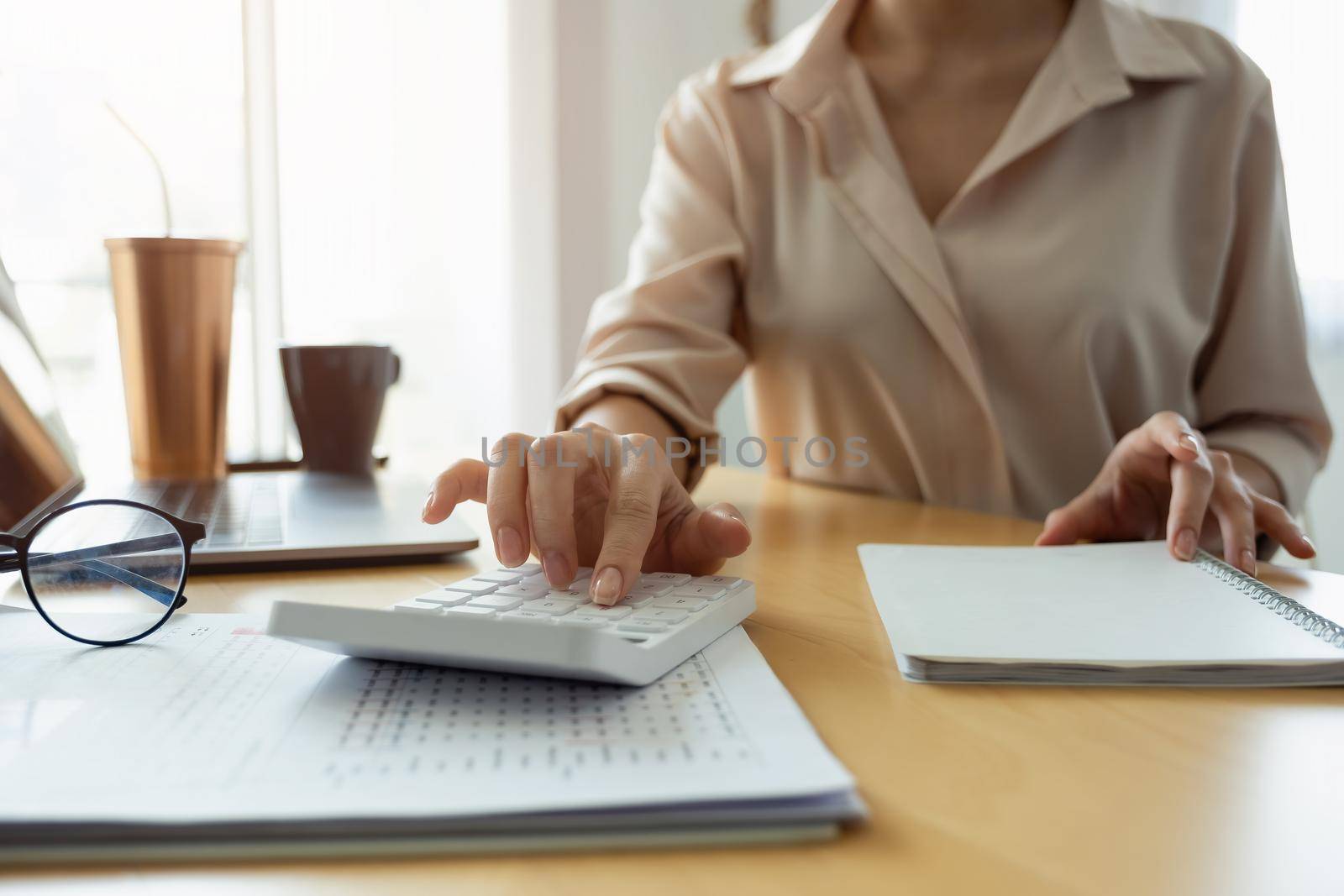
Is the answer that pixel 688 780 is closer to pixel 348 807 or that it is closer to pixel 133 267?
pixel 348 807

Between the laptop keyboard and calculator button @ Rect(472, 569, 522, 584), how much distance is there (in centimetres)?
20

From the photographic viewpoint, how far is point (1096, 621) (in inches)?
18.7

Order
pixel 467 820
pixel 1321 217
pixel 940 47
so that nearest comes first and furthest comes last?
1. pixel 467 820
2. pixel 940 47
3. pixel 1321 217

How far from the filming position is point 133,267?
3.03 ft

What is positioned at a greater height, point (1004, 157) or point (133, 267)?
point (1004, 157)

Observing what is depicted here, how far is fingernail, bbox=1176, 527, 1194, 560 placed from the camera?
0.60 meters

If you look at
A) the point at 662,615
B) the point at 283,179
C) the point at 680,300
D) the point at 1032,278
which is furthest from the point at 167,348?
the point at 283,179

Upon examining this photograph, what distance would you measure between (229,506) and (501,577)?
362mm

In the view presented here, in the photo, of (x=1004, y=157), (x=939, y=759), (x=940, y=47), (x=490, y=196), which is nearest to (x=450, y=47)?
(x=490, y=196)

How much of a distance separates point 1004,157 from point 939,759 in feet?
2.43

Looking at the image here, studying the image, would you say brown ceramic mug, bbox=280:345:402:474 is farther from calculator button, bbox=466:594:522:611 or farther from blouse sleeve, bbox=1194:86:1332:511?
blouse sleeve, bbox=1194:86:1332:511

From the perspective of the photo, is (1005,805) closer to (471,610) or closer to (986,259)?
(471,610)

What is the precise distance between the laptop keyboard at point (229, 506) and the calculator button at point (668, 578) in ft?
0.86

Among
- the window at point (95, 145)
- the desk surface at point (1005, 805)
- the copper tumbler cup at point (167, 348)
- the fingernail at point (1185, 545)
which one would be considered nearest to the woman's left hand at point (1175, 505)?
the fingernail at point (1185, 545)
